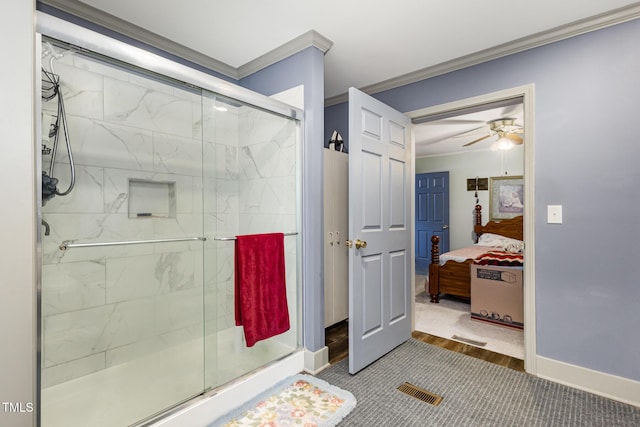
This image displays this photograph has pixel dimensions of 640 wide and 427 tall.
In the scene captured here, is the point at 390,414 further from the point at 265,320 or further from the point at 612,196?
the point at 612,196

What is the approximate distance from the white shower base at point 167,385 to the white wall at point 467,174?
490cm

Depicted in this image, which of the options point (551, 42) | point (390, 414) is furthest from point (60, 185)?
point (551, 42)

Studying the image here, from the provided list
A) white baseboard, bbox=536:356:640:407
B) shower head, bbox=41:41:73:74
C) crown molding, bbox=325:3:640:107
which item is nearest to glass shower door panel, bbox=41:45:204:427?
shower head, bbox=41:41:73:74

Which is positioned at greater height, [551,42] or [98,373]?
[551,42]

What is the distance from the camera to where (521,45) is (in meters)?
2.26

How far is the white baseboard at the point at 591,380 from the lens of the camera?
1.90m

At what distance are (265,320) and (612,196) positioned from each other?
243cm

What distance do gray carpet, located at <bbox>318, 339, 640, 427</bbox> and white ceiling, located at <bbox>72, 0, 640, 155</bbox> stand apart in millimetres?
2468

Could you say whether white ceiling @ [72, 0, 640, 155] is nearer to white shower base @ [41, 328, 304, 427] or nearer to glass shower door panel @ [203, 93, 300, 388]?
glass shower door panel @ [203, 93, 300, 388]

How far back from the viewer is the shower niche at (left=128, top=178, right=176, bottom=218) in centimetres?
228

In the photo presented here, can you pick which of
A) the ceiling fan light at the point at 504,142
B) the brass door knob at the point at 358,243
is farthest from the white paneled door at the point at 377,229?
the ceiling fan light at the point at 504,142

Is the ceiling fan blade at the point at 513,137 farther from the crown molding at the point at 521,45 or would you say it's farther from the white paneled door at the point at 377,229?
the white paneled door at the point at 377,229

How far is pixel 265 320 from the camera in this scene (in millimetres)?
2086

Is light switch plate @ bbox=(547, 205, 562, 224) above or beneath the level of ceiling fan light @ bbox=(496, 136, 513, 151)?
beneath
